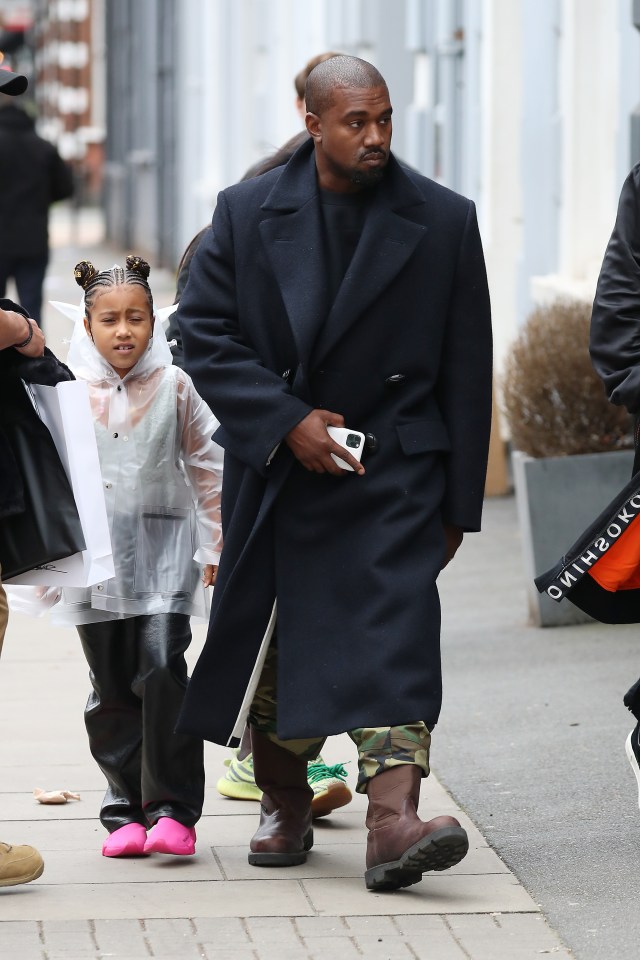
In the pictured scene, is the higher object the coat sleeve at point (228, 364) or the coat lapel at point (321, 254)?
the coat lapel at point (321, 254)

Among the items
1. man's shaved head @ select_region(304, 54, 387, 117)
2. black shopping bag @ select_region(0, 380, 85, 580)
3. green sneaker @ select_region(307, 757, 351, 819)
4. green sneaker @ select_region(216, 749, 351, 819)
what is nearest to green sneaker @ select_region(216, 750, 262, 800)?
green sneaker @ select_region(216, 749, 351, 819)

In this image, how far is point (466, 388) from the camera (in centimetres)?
482

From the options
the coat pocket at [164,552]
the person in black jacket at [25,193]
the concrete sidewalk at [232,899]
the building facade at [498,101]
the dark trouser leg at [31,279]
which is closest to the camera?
the concrete sidewalk at [232,899]

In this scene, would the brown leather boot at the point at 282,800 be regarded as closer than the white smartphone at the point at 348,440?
No

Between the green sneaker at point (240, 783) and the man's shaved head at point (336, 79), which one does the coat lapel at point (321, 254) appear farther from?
the green sneaker at point (240, 783)

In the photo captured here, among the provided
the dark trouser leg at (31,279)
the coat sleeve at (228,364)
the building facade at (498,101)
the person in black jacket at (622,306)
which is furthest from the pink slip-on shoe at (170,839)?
the dark trouser leg at (31,279)

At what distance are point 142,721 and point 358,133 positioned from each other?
1.53 metres

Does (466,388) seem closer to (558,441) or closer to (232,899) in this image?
(232,899)

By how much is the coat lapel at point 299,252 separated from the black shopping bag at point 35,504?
2.09ft

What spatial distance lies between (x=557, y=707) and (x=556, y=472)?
146cm

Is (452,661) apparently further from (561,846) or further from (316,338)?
(316,338)

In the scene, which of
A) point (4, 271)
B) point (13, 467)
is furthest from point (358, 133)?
point (4, 271)

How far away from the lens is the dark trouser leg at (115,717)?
5.06 metres

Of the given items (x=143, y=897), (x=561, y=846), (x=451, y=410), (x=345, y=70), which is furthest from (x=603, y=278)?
(x=143, y=897)
